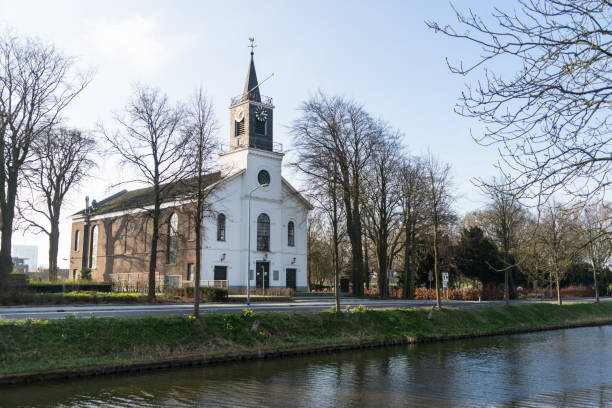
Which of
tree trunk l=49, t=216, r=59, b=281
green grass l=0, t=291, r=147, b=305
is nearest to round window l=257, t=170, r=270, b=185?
tree trunk l=49, t=216, r=59, b=281

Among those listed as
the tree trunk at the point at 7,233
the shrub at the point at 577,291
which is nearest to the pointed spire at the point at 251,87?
the tree trunk at the point at 7,233

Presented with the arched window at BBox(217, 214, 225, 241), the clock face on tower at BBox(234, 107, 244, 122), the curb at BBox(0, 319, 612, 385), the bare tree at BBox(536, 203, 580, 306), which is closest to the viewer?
the bare tree at BBox(536, 203, 580, 306)

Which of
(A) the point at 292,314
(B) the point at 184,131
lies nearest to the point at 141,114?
(B) the point at 184,131

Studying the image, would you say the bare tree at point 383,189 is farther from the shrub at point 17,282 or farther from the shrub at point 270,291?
the shrub at point 17,282

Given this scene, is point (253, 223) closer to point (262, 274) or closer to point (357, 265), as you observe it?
point (262, 274)

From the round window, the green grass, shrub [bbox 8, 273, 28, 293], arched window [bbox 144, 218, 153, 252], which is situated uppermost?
the round window

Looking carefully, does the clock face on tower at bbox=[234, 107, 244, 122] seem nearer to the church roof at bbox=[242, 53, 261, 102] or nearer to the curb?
the church roof at bbox=[242, 53, 261, 102]

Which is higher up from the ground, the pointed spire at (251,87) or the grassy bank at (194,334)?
the pointed spire at (251,87)

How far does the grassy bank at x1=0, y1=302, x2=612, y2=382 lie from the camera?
46.8 feet

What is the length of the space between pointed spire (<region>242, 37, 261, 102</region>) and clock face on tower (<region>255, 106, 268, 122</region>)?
96cm

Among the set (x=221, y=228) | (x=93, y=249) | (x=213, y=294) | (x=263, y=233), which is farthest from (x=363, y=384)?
(x=93, y=249)

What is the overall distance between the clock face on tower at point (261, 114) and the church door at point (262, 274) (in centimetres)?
1399

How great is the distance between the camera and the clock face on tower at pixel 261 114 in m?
49.6

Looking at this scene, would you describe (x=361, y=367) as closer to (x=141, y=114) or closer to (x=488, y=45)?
(x=488, y=45)
